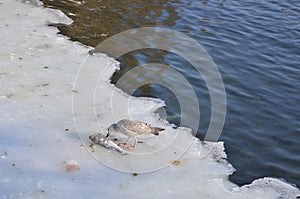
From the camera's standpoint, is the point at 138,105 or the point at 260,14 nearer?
the point at 138,105

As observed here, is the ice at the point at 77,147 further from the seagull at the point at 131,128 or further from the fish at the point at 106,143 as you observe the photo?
the seagull at the point at 131,128

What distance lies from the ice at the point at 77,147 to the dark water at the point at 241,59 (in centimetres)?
35

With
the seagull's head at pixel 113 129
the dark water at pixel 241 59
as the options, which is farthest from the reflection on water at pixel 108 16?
the seagull's head at pixel 113 129

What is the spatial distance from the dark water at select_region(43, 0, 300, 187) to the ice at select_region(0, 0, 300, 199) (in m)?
0.35

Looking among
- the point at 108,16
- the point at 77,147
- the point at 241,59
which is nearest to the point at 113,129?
the point at 77,147

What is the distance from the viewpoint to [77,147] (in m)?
5.28

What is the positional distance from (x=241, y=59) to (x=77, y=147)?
4.17 m

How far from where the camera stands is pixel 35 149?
5145 mm

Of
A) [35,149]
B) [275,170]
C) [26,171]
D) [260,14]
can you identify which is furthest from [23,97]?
[260,14]

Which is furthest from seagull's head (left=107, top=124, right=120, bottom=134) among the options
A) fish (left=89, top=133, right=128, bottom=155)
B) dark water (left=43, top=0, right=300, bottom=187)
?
dark water (left=43, top=0, right=300, bottom=187)

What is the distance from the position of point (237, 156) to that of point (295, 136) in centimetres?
105

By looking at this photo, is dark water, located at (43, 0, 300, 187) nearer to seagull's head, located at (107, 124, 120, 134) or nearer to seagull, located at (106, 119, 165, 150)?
seagull, located at (106, 119, 165, 150)

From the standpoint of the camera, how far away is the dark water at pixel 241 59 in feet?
19.3

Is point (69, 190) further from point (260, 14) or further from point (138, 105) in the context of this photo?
point (260, 14)
